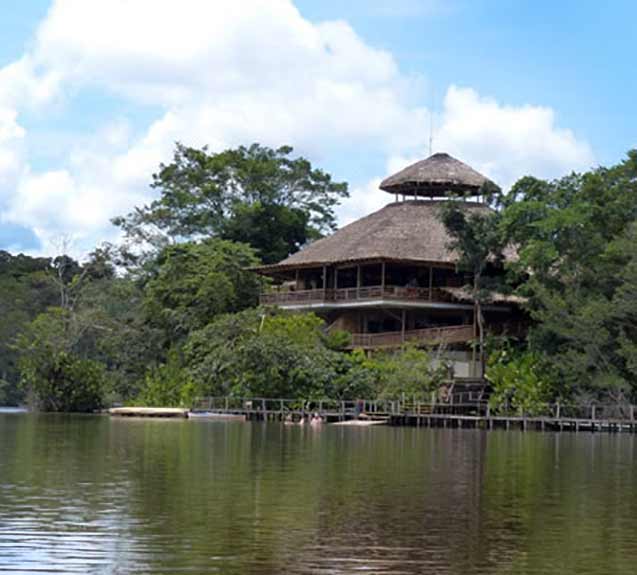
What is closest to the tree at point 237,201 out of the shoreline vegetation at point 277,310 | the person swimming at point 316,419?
the shoreline vegetation at point 277,310

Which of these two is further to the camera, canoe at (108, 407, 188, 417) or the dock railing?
canoe at (108, 407, 188, 417)

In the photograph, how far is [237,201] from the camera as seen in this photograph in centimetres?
7181

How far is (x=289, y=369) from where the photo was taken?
51594 mm

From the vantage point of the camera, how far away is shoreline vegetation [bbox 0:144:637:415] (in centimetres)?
4888

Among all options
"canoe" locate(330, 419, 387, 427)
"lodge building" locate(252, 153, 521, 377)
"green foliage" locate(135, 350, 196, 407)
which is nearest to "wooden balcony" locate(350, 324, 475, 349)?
"lodge building" locate(252, 153, 521, 377)

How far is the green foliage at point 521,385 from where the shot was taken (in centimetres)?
4984

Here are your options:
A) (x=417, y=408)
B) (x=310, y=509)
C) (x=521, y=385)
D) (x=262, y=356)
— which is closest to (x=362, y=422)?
(x=417, y=408)

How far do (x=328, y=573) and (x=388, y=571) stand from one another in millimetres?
647

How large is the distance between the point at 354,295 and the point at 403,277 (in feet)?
8.10

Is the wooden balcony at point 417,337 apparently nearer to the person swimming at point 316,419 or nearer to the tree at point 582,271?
the tree at point 582,271

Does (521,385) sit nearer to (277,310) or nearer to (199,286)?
(277,310)

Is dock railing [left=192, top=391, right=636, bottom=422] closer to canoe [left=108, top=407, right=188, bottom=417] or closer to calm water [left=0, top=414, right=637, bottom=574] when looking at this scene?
canoe [left=108, top=407, right=188, bottom=417]

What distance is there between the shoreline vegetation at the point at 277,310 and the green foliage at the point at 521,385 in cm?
7

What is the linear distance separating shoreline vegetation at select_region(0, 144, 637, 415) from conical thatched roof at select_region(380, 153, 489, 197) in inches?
242
